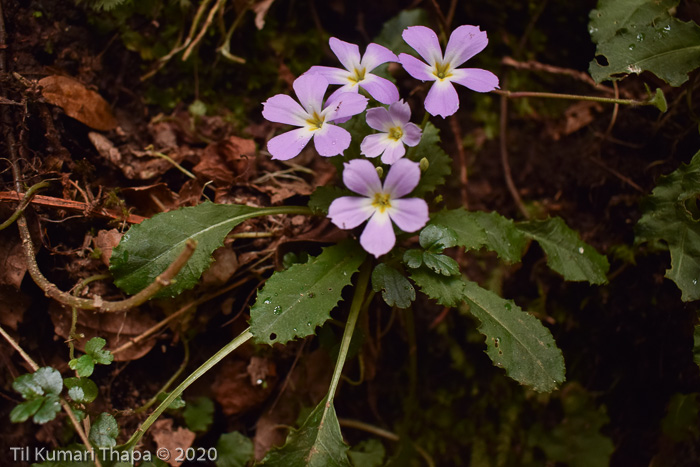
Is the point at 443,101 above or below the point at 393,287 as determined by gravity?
above

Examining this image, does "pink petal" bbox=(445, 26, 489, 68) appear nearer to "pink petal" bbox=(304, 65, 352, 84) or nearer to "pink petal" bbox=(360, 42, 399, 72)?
"pink petal" bbox=(360, 42, 399, 72)

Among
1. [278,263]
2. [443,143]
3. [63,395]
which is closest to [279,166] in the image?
[278,263]

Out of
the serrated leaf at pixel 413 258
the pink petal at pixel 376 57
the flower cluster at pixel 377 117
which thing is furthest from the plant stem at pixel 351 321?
the pink petal at pixel 376 57

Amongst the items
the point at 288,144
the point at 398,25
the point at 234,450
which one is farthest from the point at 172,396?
the point at 398,25

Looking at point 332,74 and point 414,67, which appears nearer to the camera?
point 414,67

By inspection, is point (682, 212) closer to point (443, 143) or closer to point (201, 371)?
point (443, 143)

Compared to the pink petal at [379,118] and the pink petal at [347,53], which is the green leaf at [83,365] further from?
the pink petal at [347,53]

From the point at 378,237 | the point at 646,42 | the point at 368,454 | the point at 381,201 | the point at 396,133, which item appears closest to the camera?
the point at 378,237

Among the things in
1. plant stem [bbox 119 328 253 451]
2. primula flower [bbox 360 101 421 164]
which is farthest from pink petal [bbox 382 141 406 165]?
plant stem [bbox 119 328 253 451]

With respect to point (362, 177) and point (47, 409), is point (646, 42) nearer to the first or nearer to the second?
point (362, 177)
